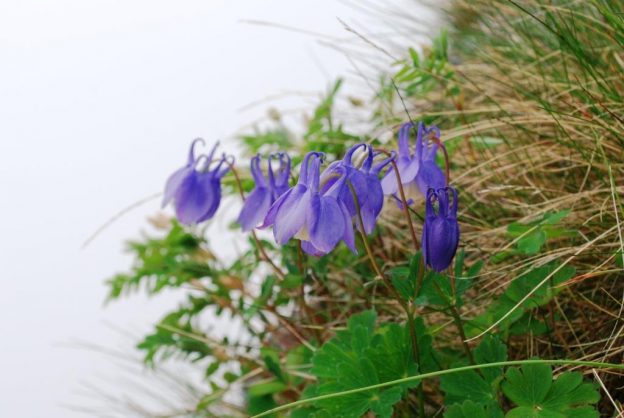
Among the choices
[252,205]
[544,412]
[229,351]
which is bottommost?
[229,351]

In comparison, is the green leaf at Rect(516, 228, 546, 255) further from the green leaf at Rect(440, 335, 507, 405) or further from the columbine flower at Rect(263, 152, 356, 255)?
the columbine flower at Rect(263, 152, 356, 255)

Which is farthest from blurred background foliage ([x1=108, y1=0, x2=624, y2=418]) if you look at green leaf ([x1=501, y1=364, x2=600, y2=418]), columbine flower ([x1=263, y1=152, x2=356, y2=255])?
columbine flower ([x1=263, y1=152, x2=356, y2=255])

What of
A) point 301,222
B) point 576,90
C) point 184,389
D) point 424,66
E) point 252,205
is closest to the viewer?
point 301,222

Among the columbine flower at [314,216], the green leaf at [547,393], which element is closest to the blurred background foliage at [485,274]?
the green leaf at [547,393]

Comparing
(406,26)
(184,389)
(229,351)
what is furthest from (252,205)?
(406,26)

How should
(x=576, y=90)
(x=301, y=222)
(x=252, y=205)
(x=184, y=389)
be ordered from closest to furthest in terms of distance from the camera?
(x=301, y=222) → (x=252, y=205) → (x=576, y=90) → (x=184, y=389)

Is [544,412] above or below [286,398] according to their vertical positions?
above

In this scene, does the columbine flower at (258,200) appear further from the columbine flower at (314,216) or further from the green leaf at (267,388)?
the green leaf at (267,388)

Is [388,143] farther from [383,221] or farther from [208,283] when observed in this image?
[208,283]
